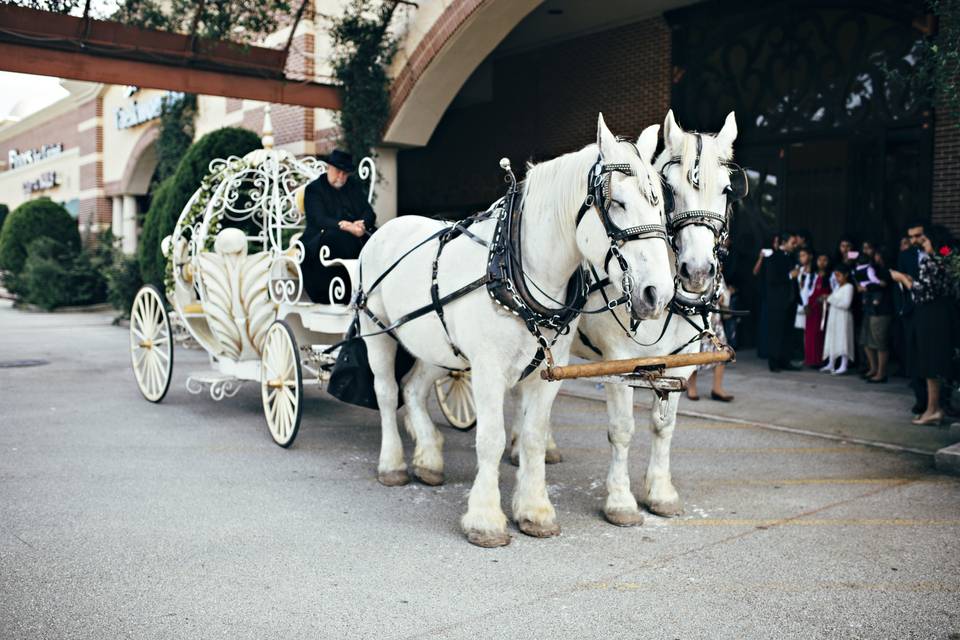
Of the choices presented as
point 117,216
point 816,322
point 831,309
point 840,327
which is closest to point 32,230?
point 117,216

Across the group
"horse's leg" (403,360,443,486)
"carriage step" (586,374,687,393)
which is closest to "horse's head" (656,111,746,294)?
"carriage step" (586,374,687,393)

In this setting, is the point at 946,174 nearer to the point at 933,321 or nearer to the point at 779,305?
the point at 779,305

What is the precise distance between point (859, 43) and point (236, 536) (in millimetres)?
11330

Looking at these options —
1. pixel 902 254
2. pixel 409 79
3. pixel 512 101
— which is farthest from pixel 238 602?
pixel 512 101

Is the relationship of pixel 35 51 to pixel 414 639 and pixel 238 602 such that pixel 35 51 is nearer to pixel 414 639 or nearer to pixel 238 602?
pixel 238 602

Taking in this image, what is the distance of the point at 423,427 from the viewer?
5.96 metres

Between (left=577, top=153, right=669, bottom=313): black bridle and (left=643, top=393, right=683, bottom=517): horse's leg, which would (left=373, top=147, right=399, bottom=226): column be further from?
(left=577, top=153, right=669, bottom=313): black bridle

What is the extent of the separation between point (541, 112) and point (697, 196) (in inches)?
516

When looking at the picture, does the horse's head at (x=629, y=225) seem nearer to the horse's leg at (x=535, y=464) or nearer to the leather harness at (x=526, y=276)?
the leather harness at (x=526, y=276)

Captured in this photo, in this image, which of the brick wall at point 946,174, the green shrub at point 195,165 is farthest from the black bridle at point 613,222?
the green shrub at point 195,165

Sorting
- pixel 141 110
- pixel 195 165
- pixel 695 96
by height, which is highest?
pixel 141 110

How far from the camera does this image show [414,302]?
5352 millimetres

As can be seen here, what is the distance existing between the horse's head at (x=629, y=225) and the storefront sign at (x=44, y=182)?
2996cm

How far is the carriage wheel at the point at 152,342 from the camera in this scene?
848cm
